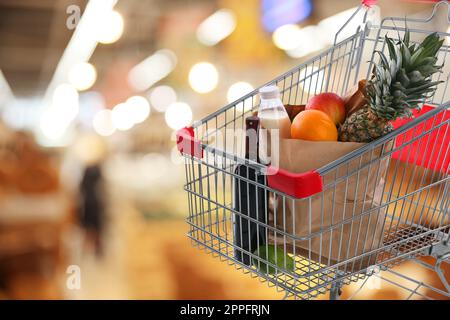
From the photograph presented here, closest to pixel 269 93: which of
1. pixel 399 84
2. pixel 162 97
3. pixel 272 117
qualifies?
pixel 272 117

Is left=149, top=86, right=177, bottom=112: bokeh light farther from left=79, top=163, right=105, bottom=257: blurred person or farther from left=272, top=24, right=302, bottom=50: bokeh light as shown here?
left=272, top=24, right=302, bottom=50: bokeh light

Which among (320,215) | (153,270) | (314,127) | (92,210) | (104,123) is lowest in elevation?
(320,215)

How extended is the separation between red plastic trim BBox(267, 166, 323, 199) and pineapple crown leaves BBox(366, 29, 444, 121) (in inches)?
9.5

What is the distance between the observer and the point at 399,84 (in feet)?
3.64

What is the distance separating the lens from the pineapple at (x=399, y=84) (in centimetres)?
111

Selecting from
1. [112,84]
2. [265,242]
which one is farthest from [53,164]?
[265,242]

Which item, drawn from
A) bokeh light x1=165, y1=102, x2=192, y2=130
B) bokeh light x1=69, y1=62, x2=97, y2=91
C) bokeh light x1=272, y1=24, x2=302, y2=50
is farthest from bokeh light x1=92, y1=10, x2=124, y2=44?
bokeh light x1=272, y1=24, x2=302, y2=50

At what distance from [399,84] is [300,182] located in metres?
0.31

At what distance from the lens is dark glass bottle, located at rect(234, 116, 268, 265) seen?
1151mm

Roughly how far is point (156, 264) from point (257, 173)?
1.64 meters

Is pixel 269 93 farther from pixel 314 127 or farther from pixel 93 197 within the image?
pixel 93 197

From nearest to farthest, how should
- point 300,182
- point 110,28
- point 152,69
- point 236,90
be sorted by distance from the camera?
point 300,182 → point 110,28 → point 152,69 → point 236,90

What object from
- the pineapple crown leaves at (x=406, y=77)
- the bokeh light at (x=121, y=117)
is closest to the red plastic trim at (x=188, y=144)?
the pineapple crown leaves at (x=406, y=77)
